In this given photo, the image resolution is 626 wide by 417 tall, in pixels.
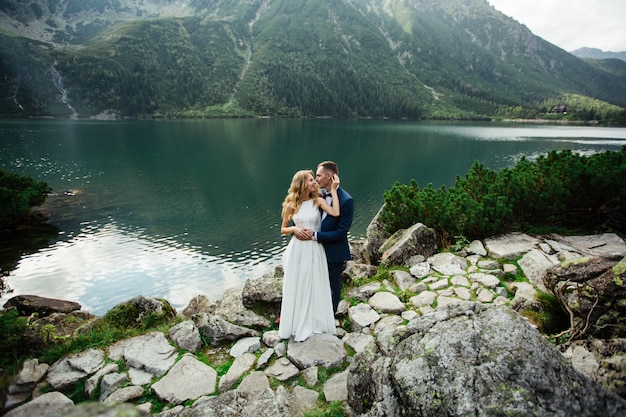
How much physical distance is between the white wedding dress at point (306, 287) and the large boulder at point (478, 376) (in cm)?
227

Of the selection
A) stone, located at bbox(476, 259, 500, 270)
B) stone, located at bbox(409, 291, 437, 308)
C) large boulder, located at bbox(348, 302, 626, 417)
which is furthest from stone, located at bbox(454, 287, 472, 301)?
large boulder, located at bbox(348, 302, 626, 417)

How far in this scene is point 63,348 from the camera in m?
5.89

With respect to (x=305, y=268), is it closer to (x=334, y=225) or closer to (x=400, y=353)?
(x=334, y=225)

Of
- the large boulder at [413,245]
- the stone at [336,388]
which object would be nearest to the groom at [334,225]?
the stone at [336,388]

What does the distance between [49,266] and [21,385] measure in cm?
1499

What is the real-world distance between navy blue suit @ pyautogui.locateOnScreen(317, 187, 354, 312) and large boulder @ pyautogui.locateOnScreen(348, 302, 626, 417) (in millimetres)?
2321

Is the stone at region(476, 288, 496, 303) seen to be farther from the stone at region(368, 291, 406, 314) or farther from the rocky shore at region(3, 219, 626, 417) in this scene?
the stone at region(368, 291, 406, 314)

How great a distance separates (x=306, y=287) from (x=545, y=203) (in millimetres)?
9111

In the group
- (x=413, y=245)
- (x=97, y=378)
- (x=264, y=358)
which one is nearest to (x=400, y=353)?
(x=264, y=358)

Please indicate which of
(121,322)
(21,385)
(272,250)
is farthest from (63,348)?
(272,250)

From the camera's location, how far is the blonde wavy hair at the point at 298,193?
5453mm

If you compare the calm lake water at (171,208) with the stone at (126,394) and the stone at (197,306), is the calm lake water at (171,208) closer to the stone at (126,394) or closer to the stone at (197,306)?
the stone at (197,306)

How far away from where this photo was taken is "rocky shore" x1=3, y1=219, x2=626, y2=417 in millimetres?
2713

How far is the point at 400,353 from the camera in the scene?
11.1 ft
